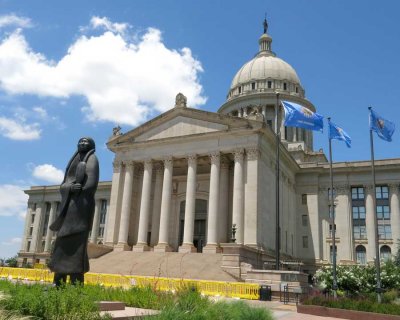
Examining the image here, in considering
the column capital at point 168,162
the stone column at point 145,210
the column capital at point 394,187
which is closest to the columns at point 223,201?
the column capital at point 168,162

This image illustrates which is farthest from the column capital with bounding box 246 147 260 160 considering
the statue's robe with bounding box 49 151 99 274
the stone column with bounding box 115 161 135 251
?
the statue's robe with bounding box 49 151 99 274

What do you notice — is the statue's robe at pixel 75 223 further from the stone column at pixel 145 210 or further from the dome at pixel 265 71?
the dome at pixel 265 71

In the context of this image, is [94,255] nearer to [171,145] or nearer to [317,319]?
[171,145]

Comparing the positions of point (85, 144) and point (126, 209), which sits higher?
point (126, 209)

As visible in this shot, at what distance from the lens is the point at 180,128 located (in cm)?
5059

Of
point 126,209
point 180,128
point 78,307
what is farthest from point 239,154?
point 78,307

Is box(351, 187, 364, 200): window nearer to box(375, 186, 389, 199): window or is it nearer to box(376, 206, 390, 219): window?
box(375, 186, 389, 199): window

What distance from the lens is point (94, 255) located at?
46688 millimetres

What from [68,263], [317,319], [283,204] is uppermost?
[283,204]

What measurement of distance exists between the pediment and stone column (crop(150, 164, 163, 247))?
14.1 feet

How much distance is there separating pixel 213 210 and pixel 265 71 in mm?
43206

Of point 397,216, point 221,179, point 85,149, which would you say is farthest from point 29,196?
point 85,149

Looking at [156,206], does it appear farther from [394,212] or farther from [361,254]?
[394,212]

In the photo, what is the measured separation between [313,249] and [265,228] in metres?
15.6
